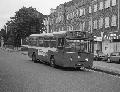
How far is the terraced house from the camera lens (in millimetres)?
46969

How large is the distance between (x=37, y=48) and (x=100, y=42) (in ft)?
81.5

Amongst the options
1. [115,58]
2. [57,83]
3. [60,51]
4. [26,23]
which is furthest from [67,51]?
[26,23]

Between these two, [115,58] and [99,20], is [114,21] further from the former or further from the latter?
[115,58]

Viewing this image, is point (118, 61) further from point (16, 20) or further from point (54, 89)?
point (16, 20)

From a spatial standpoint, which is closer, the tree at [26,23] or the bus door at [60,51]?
the bus door at [60,51]

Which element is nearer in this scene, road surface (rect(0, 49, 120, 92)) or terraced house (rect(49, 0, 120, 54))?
road surface (rect(0, 49, 120, 92))

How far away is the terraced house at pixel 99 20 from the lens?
154 feet

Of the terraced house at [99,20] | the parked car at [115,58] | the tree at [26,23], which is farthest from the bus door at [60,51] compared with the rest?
the tree at [26,23]

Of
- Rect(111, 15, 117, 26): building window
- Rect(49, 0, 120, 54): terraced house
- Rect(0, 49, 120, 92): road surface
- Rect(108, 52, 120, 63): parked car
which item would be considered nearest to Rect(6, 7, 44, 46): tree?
Rect(49, 0, 120, 54): terraced house

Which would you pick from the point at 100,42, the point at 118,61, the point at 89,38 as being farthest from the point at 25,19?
the point at 89,38

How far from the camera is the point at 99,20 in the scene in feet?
171

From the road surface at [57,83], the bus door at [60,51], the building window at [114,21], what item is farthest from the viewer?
the building window at [114,21]

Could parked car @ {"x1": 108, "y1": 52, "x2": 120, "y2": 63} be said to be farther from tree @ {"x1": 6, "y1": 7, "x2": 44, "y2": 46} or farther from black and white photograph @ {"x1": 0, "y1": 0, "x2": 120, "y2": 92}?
tree @ {"x1": 6, "y1": 7, "x2": 44, "y2": 46}

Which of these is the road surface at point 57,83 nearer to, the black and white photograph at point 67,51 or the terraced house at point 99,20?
the black and white photograph at point 67,51
